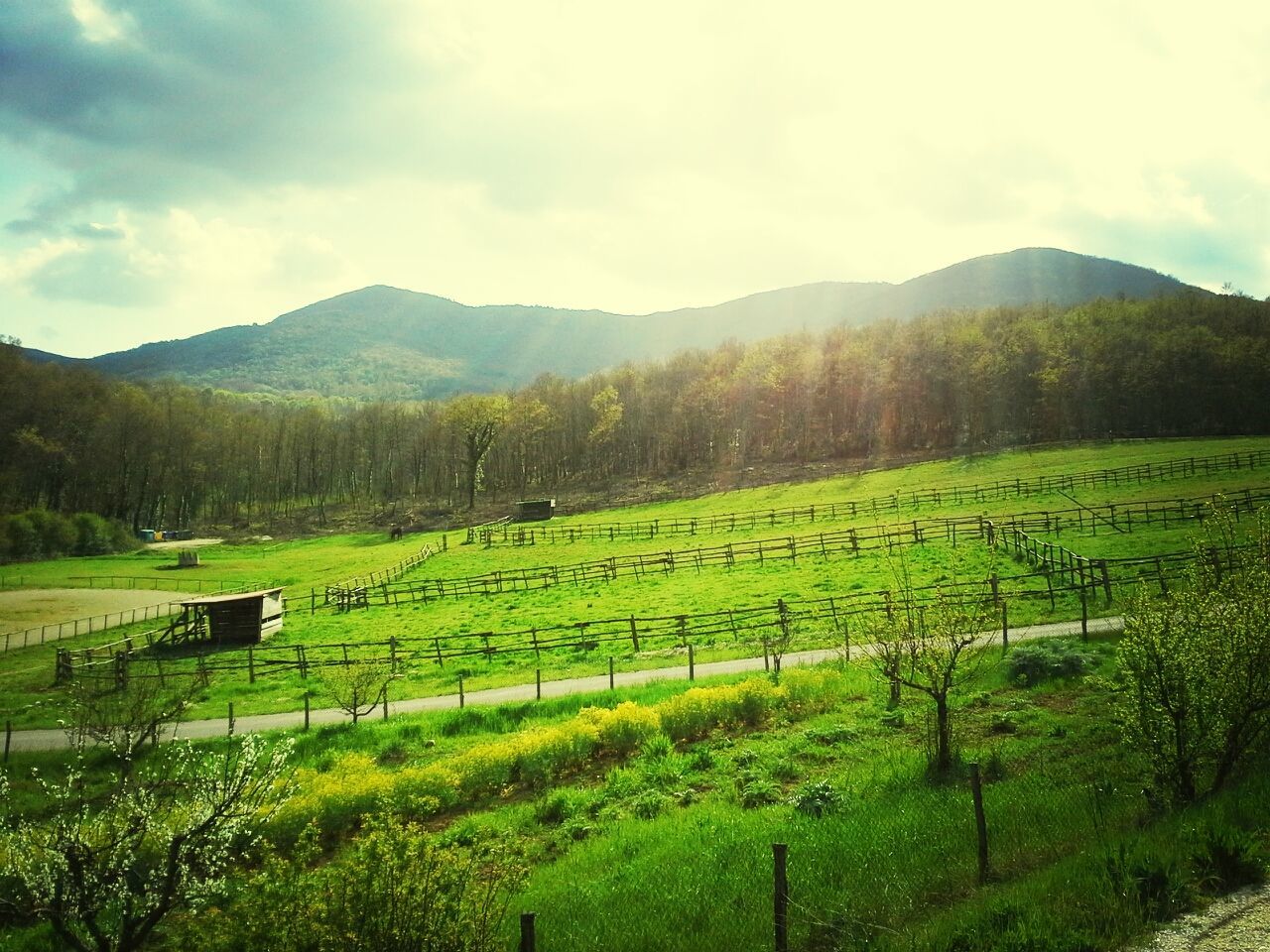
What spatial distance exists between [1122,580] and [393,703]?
89.0 ft

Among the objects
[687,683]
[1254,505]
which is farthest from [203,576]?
[1254,505]

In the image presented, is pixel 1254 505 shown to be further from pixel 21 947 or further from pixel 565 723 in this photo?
pixel 21 947

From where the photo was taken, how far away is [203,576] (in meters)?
57.6

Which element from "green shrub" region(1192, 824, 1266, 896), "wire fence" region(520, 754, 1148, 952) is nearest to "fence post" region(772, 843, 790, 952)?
"wire fence" region(520, 754, 1148, 952)

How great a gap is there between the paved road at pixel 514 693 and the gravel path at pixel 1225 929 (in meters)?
15.2

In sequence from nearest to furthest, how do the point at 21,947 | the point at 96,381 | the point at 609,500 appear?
1. the point at 21,947
2. the point at 96,381
3. the point at 609,500

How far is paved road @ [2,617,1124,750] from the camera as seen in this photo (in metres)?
21.0

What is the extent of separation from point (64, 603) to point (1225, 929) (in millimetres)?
57176

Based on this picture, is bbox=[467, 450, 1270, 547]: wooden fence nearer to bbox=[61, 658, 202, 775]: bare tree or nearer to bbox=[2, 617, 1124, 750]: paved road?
bbox=[2, 617, 1124, 750]: paved road

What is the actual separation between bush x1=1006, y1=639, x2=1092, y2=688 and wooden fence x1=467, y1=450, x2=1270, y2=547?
34936mm

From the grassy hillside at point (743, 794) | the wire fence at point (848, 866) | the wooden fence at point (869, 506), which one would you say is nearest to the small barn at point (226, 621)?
the grassy hillside at point (743, 794)

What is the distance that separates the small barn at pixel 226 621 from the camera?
3491 cm

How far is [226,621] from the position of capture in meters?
35.2

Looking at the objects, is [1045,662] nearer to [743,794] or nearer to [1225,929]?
[743,794]
